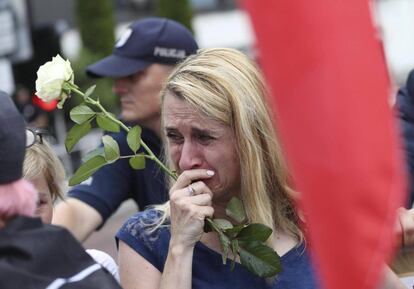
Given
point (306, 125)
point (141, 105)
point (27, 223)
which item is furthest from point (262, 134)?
point (141, 105)

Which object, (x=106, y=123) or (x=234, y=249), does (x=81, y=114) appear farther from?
(x=234, y=249)

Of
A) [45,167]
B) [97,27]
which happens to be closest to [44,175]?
[45,167]

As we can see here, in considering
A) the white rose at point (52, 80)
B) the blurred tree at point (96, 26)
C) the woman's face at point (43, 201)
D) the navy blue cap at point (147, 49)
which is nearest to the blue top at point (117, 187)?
the navy blue cap at point (147, 49)

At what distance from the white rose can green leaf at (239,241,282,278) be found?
0.69m

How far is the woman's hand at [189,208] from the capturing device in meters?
2.60

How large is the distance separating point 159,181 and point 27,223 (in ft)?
6.78

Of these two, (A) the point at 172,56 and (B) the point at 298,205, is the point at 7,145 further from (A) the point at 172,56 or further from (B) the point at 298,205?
(A) the point at 172,56

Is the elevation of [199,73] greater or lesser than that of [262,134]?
greater

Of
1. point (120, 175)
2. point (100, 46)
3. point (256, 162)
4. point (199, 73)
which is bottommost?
point (100, 46)

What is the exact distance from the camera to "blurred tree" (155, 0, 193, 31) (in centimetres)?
2556

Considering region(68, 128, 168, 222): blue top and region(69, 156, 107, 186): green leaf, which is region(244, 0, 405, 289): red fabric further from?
region(68, 128, 168, 222): blue top

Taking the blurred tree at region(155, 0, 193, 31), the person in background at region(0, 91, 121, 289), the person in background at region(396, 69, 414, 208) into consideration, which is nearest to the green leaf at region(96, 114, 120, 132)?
the person in background at region(0, 91, 121, 289)

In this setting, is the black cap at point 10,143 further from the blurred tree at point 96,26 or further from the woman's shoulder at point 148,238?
the blurred tree at point 96,26

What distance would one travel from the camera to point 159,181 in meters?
4.04
